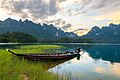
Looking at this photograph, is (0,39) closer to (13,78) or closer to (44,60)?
(44,60)

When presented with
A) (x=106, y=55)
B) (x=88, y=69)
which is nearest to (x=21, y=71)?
(x=88, y=69)

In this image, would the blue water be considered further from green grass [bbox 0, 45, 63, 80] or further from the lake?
green grass [bbox 0, 45, 63, 80]

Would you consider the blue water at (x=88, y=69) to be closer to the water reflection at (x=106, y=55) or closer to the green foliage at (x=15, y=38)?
the water reflection at (x=106, y=55)

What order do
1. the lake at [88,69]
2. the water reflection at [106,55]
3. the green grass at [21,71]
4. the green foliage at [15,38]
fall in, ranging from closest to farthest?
the green grass at [21,71], the lake at [88,69], the water reflection at [106,55], the green foliage at [15,38]

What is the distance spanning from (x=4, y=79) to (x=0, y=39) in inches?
3898

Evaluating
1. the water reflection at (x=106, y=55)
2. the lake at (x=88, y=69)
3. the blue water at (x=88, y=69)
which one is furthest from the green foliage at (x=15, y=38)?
the blue water at (x=88, y=69)

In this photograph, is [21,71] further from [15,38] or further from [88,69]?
[15,38]

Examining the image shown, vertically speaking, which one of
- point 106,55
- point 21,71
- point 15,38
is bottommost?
point 106,55

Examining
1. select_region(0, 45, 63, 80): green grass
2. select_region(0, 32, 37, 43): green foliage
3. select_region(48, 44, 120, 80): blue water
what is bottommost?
select_region(48, 44, 120, 80): blue water

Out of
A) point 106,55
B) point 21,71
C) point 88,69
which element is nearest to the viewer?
point 21,71

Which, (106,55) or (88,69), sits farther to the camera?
(106,55)

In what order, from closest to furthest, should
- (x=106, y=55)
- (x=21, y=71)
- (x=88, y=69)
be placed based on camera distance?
(x=21, y=71), (x=88, y=69), (x=106, y=55)

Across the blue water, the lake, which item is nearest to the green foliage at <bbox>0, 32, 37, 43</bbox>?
the lake

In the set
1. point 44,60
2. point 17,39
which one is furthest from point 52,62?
point 17,39
